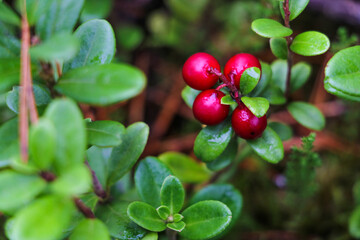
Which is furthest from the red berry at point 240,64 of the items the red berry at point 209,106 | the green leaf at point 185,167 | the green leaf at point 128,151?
the green leaf at point 185,167

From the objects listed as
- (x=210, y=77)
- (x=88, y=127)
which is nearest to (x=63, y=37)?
(x=88, y=127)

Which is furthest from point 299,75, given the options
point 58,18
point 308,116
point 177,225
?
point 58,18

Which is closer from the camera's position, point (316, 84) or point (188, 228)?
point (188, 228)

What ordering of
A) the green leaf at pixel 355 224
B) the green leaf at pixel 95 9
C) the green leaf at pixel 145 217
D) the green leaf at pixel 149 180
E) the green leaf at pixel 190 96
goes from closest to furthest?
the green leaf at pixel 145 217 → the green leaf at pixel 149 180 → the green leaf at pixel 190 96 → the green leaf at pixel 355 224 → the green leaf at pixel 95 9

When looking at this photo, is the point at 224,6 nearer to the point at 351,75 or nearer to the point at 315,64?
the point at 315,64

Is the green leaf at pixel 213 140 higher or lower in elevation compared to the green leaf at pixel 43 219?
lower

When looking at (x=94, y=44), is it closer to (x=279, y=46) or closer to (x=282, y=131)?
(x=279, y=46)

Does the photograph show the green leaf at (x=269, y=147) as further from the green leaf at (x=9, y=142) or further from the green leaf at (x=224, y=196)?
the green leaf at (x=9, y=142)
